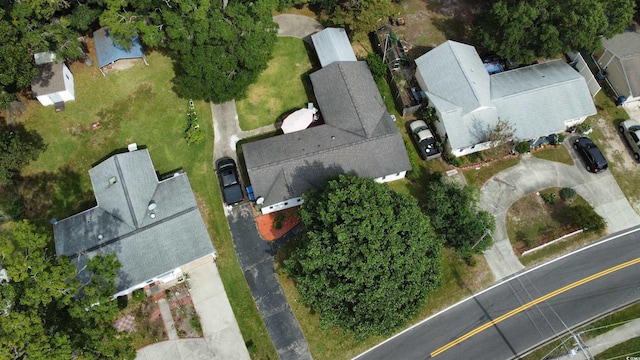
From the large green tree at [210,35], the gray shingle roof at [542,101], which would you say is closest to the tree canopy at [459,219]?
the gray shingle roof at [542,101]

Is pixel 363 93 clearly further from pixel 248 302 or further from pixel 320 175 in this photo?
pixel 248 302

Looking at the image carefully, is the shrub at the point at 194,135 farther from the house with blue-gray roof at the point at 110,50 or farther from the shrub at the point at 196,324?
the shrub at the point at 196,324

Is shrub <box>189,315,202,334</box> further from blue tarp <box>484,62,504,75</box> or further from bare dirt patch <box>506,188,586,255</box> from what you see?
blue tarp <box>484,62,504,75</box>

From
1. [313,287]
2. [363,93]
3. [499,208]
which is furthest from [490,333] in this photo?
[363,93]

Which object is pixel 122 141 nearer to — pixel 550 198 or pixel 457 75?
pixel 457 75

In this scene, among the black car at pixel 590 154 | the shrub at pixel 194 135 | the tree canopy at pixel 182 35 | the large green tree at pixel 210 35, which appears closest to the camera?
the tree canopy at pixel 182 35

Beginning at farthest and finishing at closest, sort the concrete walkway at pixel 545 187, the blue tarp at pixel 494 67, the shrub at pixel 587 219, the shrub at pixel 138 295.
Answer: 1. the blue tarp at pixel 494 67
2. the concrete walkway at pixel 545 187
3. the shrub at pixel 587 219
4. the shrub at pixel 138 295
